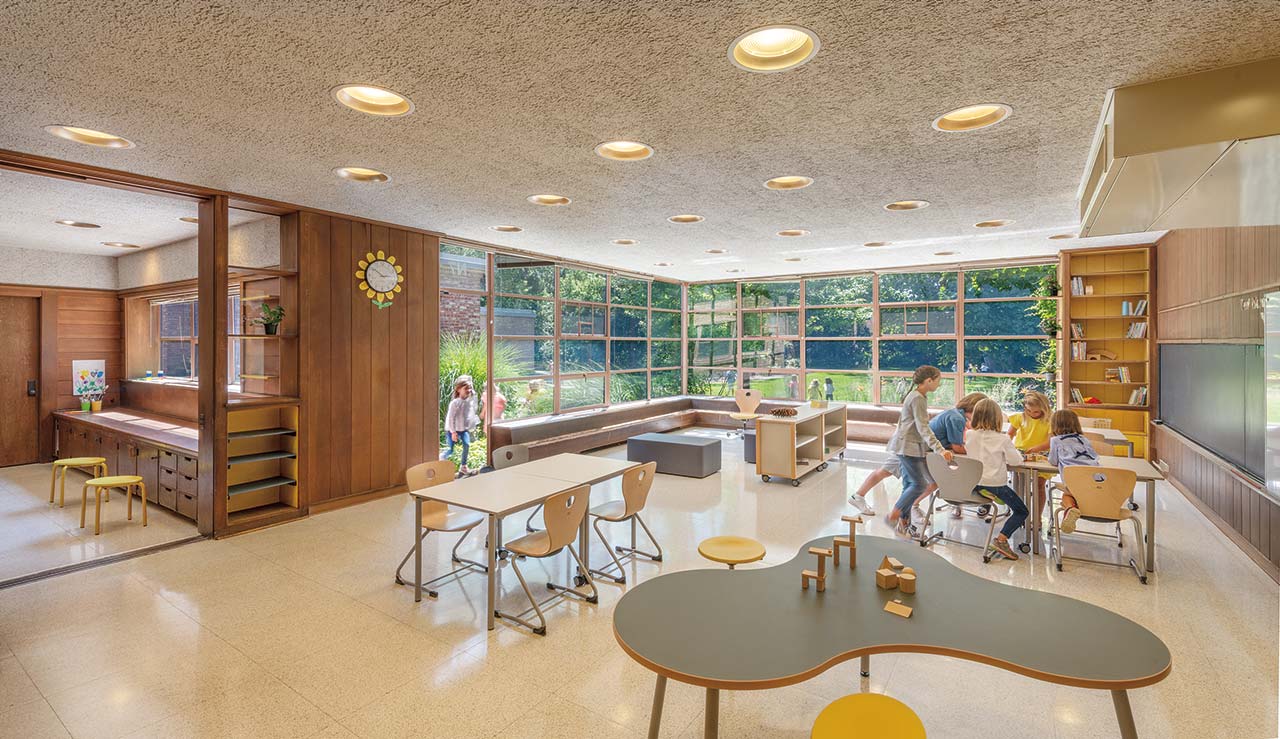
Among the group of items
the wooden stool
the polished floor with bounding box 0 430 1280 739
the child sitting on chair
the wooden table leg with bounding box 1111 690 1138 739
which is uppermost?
the child sitting on chair

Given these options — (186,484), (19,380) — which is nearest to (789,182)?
(186,484)

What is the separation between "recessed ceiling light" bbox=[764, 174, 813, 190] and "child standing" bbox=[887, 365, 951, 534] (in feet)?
6.12

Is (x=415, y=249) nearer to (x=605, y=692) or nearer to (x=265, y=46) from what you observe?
(x=265, y=46)

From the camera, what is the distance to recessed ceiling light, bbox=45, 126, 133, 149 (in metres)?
3.41

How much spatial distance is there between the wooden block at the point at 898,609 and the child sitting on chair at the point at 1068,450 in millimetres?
2840

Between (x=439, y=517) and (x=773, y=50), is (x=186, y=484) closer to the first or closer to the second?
(x=439, y=517)

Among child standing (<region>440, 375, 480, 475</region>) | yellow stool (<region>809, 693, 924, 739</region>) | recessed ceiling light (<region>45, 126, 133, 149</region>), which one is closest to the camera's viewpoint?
yellow stool (<region>809, 693, 924, 739</region>)

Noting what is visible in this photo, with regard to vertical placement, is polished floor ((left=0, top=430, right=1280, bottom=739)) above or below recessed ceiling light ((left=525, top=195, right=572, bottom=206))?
below

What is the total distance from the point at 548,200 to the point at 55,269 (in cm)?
752

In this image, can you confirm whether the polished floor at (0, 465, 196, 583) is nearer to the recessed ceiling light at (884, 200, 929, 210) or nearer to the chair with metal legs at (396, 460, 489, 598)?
the chair with metal legs at (396, 460, 489, 598)

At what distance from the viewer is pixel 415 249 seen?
247 inches

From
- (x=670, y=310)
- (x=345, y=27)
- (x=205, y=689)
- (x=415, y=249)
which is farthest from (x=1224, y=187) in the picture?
(x=670, y=310)

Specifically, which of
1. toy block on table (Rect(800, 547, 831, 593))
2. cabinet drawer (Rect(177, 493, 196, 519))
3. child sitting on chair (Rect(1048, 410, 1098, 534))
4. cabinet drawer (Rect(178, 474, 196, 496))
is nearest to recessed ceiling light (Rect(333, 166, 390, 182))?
cabinet drawer (Rect(178, 474, 196, 496))

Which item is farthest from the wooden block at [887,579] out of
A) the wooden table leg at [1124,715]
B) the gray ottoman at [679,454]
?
the gray ottoman at [679,454]
